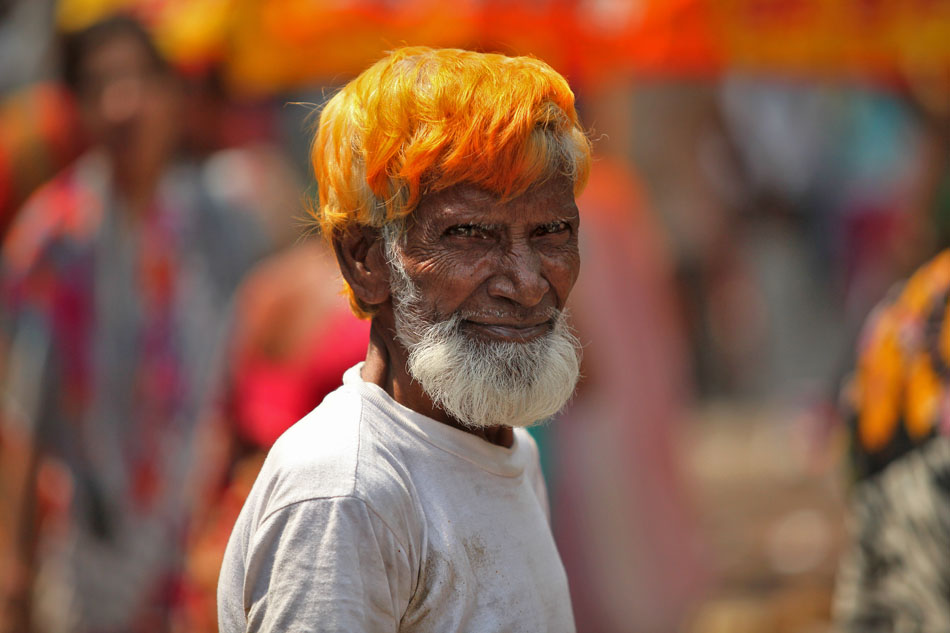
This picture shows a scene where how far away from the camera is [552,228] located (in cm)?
153

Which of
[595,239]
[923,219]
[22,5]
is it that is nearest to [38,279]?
[595,239]

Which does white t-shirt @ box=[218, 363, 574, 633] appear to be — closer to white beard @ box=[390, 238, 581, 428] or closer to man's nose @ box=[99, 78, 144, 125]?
white beard @ box=[390, 238, 581, 428]

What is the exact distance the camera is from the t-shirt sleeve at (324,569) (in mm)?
1354

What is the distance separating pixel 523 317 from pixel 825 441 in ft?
14.4

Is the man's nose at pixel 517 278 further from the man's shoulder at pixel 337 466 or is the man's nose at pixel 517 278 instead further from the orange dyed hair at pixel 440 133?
the man's shoulder at pixel 337 466

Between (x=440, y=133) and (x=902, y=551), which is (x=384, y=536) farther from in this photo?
(x=902, y=551)

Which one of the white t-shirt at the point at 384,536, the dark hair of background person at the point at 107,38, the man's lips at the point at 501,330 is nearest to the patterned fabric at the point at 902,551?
the white t-shirt at the point at 384,536

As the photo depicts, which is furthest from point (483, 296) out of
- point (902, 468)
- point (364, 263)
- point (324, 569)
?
point (902, 468)

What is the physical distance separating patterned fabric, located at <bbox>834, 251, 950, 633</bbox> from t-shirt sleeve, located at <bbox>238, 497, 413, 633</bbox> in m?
1.30

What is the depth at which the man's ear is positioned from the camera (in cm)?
154

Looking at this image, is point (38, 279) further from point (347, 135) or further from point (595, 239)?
point (347, 135)

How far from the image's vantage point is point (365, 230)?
1540 millimetres

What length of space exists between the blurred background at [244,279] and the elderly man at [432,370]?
4.94 ft

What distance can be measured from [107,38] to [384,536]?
3693 mm
